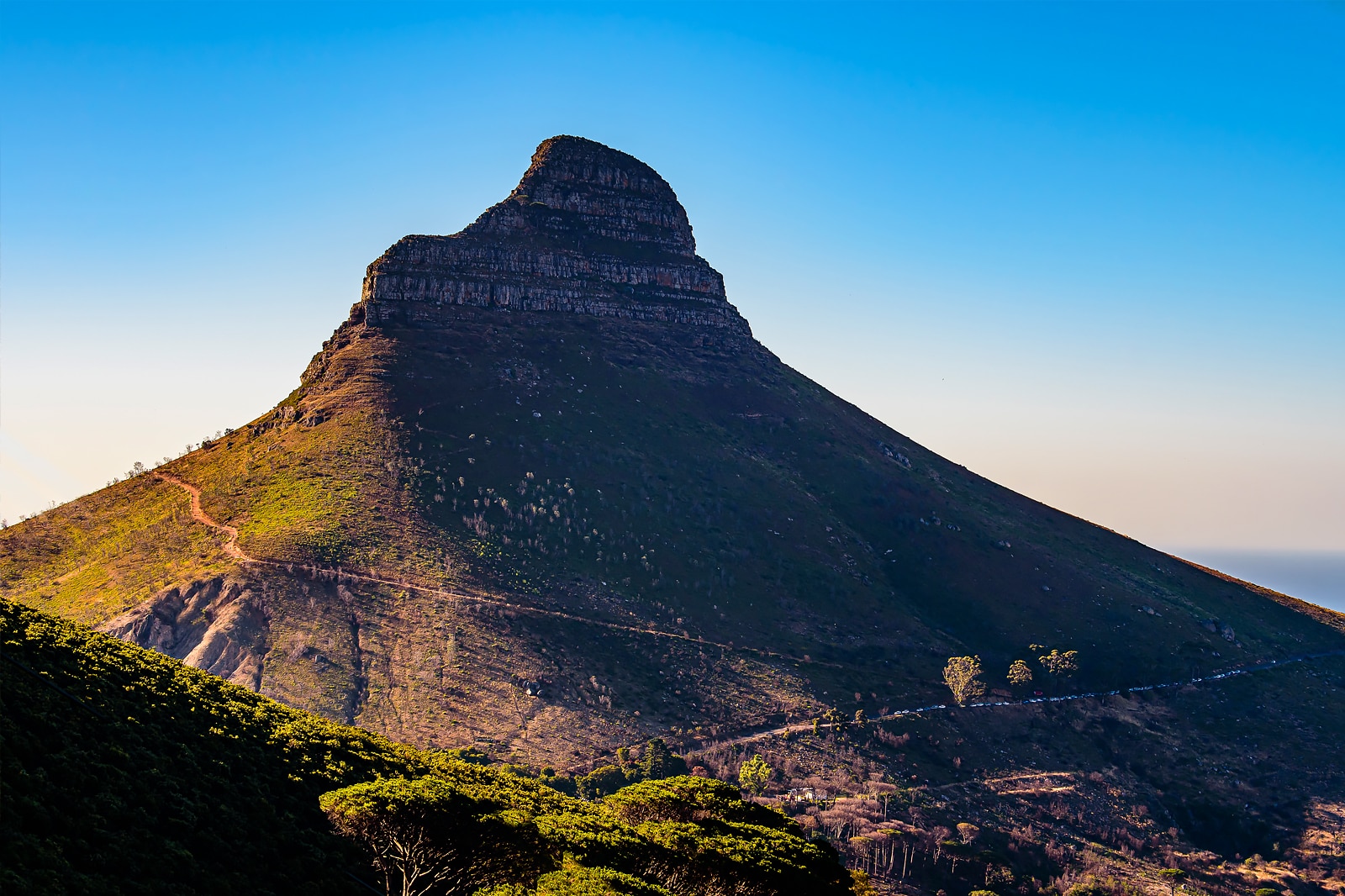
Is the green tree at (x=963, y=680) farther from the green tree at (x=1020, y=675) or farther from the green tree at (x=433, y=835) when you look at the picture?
the green tree at (x=433, y=835)

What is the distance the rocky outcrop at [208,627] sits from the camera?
87750 mm

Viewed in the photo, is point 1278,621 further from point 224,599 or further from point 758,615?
point 224,599

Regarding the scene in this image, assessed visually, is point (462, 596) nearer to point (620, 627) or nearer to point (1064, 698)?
point (620, 627)

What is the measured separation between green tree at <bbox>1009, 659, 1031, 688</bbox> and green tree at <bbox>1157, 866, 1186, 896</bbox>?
94.4ft

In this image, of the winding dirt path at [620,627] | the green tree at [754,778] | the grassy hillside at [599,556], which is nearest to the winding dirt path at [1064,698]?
the winding dirt path at [620,627]

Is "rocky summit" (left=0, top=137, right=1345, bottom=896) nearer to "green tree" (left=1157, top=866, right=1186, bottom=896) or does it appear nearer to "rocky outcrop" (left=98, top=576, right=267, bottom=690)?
"rocky outcrop" (left=98, top=576, right=267, bottom=690)

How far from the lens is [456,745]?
82.0 meters

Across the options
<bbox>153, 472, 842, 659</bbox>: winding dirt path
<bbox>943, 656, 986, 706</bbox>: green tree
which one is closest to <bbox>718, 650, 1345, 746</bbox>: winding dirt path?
<bbox>943, 656, 986, 706</bbox>: green tree

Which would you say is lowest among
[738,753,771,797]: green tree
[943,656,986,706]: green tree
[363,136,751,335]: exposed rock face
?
[738,753,771,797]: green tree

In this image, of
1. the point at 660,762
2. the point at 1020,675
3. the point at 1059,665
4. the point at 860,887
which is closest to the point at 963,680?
the point at 1020,675

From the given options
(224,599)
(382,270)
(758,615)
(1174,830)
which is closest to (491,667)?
(224,599)

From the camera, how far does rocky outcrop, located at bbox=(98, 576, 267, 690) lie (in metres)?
87.8

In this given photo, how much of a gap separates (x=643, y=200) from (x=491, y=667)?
105 metres

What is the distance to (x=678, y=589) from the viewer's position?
377ft
